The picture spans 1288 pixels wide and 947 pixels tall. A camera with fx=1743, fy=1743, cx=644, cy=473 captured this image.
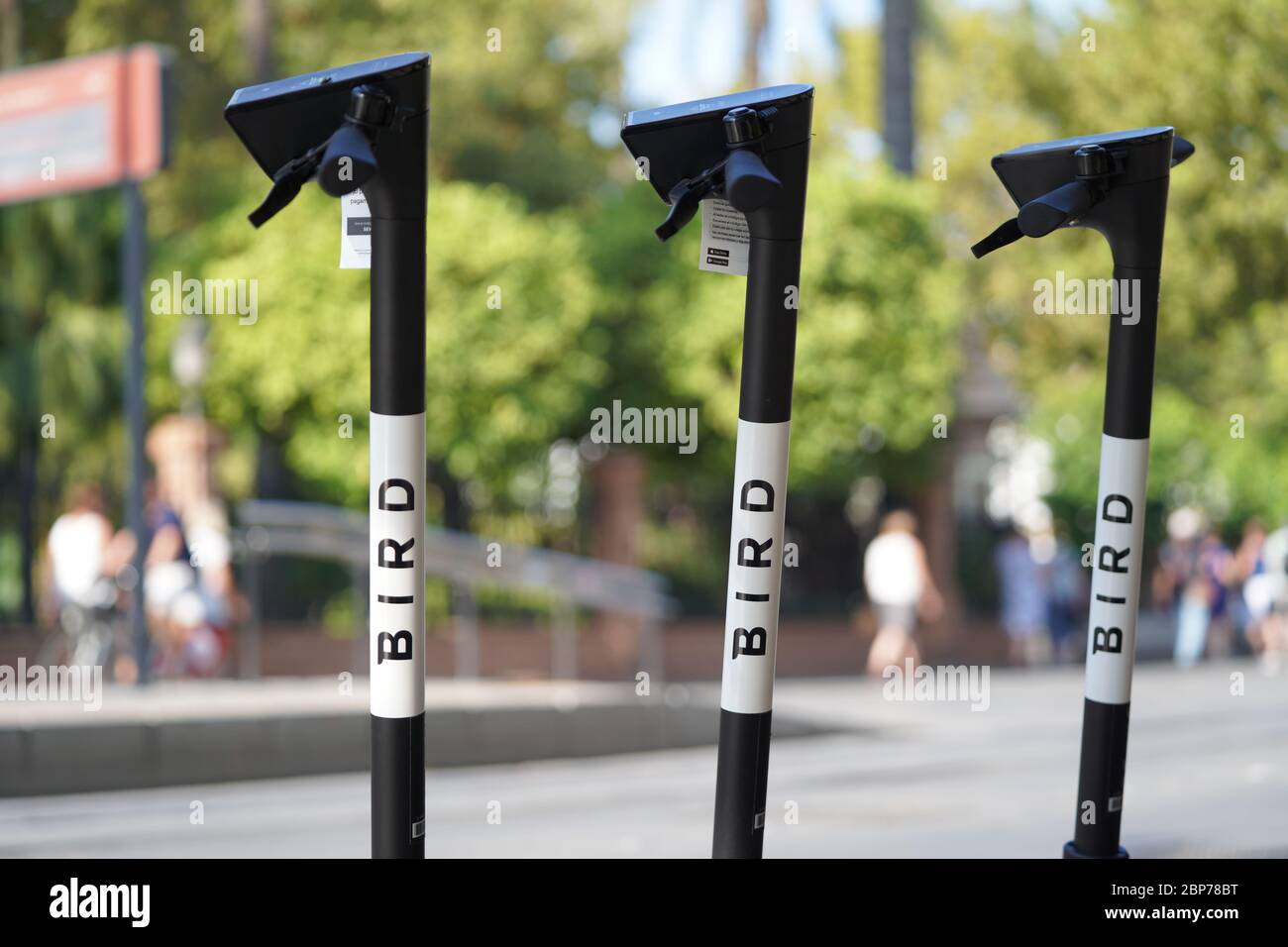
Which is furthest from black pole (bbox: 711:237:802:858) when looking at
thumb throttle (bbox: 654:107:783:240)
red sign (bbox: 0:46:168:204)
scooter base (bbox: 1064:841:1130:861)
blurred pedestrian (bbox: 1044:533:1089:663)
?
blurred pedestrian (bbox: 1044:533:1089:663)

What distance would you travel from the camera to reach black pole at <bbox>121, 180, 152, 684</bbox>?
466 inches

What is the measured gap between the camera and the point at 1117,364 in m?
4.35

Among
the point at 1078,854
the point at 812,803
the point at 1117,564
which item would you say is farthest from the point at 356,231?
the point at 812,803

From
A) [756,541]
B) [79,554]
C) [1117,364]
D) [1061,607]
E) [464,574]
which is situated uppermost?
[1117,364]

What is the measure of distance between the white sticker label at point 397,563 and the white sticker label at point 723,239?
770mm

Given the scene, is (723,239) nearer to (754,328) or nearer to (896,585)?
(754,328)

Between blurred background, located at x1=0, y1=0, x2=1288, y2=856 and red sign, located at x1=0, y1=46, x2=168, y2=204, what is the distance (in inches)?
9.3

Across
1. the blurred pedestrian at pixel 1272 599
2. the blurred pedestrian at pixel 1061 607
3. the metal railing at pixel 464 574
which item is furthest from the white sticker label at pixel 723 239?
the blurred pedestrian at pixel 1061 607

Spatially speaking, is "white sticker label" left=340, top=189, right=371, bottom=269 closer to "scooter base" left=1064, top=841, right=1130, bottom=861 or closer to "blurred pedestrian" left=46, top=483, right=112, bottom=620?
"scooter base" left=1064, top=841, right=1130, bottom=861

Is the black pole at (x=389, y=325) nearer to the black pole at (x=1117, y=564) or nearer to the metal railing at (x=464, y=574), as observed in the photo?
the black pole at (x=1117, y=564)

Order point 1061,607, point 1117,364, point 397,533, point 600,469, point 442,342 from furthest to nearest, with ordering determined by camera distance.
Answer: point 600,469 < point 1061,607 < point 442,342 < point 1117,364 < point 397,533

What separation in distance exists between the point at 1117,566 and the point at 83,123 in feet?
34.4
